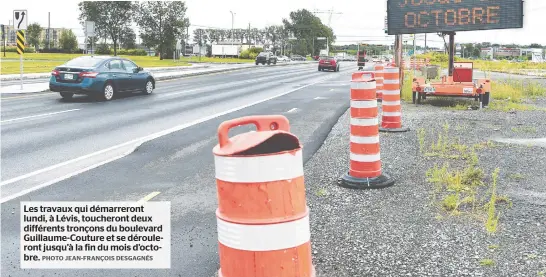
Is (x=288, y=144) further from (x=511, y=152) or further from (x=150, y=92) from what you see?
Result: (x=150, y=92)

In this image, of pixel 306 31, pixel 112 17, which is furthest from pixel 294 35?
pixel 112 17

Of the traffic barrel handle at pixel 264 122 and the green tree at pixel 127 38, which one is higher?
the green tree at pixel 127 38

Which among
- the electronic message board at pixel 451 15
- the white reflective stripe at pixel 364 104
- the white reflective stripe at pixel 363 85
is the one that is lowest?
the white reflective stripe at pixel 364 104

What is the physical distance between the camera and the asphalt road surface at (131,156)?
4.60m

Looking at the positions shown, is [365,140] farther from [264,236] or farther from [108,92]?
[108,92]

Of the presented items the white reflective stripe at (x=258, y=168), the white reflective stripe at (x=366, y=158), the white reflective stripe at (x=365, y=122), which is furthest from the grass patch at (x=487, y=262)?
the white reflective stripe at (x=365, y=122)

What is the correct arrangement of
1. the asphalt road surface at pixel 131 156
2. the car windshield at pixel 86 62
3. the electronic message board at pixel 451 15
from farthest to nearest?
the car windshield at pixel 86 62 → the electronic message board at pixel 451 15 → the asphalt road surface at pixel 131 156

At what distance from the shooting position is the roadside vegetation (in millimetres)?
5199

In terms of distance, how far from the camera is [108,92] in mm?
17875

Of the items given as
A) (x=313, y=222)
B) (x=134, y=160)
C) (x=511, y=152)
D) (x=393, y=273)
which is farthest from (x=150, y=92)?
(x=393, y=273)

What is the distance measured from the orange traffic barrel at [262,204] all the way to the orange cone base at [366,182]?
3.31m

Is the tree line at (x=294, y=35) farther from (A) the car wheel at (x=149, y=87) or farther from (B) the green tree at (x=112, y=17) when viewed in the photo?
(A) the car wheel at (x=149, y=87)

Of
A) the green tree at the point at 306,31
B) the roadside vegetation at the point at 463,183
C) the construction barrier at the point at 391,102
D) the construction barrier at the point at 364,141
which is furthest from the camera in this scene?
the green tree at the point at 306,31

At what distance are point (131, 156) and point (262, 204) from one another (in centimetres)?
581
